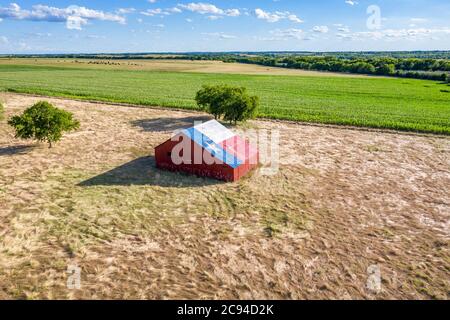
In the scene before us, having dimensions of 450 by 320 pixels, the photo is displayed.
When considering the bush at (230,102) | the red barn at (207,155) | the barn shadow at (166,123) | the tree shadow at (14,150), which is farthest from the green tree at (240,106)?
the tree shadow at (14,150)

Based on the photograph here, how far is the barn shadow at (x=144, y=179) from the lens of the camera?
45.8ft

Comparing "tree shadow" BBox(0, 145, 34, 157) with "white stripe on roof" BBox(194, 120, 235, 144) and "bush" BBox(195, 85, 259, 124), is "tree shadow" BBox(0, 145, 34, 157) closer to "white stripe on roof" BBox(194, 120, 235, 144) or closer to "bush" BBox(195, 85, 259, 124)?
"white stripe on roof" BBox(194, 120, 235, 144)

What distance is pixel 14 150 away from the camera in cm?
1819

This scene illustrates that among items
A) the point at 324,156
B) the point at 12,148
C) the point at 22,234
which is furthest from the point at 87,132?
the point at 324,156

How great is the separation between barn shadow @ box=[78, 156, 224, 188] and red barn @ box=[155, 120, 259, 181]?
375 millimetres

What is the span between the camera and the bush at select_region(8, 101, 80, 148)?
58.2ft

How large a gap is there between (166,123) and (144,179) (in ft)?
36.8

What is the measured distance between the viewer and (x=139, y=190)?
43.7 ft

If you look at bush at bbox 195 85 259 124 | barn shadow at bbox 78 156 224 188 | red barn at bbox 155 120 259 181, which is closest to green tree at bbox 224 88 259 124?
bush at bbox 195 85 259 124

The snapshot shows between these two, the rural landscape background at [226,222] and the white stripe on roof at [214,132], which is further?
the white stripe on roof at [214,132]

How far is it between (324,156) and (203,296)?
12169 mm

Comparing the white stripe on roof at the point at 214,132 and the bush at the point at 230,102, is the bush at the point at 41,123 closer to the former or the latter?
the white stripe on roof at the point at 214,132

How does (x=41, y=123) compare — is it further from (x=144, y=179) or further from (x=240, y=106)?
(x=240, y=106)

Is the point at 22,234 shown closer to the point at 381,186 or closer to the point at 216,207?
the point at 216,207
